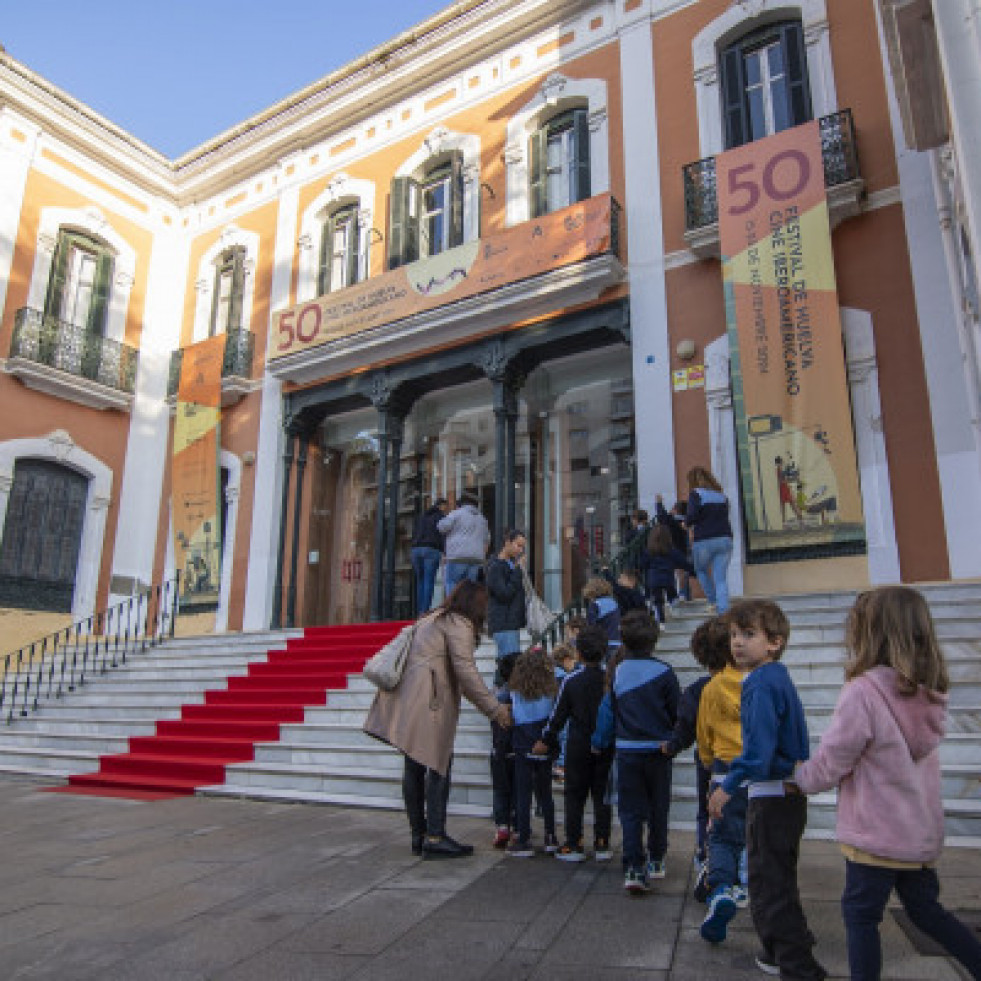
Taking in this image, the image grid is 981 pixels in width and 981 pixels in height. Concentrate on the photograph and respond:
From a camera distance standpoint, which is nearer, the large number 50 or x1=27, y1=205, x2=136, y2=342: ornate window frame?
the large number 50

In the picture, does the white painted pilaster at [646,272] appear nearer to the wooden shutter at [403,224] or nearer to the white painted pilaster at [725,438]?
the white painted pilaster at [725,438]

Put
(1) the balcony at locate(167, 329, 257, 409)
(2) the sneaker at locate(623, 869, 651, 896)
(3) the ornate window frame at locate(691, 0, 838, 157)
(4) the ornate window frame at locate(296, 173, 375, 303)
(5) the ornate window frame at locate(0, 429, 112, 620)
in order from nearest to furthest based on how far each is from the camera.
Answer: (2) the sneaker at locate(623, 869, 651, 896) < (3) the ornate window frame at locate(691, 0, 838, 157) < (5) the ornate window frame at locate(0, 429, 112, 620) < (4) the ornate window frame at locate(296, 173, 375, 303) < (1) the balcony at locate(167, 329, 257, 409)

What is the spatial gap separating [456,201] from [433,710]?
10792mm

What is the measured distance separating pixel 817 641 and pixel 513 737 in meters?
3.30

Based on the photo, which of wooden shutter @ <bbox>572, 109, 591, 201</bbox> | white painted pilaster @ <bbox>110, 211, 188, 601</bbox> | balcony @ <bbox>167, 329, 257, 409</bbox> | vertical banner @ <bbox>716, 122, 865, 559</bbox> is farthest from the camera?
white painted pilaster @ <bbox>110, 211, 188, 601</bbox>

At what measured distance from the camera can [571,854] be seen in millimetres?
4223

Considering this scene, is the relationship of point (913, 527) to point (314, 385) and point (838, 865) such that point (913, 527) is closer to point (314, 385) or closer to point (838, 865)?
point (838, 865)

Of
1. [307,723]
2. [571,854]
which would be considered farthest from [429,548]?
[571,854]

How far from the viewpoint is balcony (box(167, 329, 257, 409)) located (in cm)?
1452

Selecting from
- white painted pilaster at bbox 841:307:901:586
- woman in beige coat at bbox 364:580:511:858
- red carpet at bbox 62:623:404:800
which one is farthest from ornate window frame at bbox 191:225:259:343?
woman in beige coat at bbox 364:580:511:858

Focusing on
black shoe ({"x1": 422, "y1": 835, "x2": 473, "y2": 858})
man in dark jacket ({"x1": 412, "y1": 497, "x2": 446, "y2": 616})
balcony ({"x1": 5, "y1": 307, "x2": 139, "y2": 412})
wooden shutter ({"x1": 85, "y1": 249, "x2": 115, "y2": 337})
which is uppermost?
wooden shutter ({"x1": 85, "y1": 249, "x2": 115, "y2": 337})

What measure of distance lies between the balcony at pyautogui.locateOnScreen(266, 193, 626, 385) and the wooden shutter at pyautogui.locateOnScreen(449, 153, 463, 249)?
44.3 inches

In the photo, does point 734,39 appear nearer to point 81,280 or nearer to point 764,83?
point 764,83

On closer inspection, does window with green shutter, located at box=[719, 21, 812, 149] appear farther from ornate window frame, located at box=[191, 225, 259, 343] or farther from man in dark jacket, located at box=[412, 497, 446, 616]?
ornate window frame, located at box=[191, 225, 259, 343]
